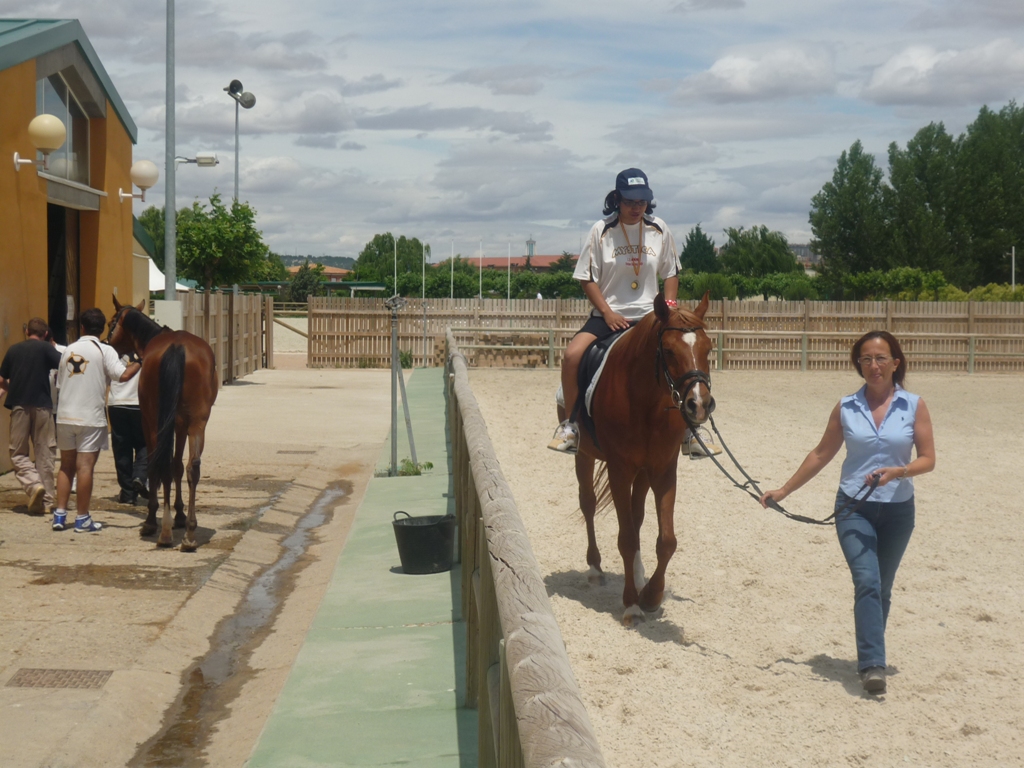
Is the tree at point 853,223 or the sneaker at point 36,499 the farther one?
the tree at point 853,223

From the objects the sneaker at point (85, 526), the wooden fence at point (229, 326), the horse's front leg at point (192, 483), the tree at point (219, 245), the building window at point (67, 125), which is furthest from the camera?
the tree at point (219, 245)

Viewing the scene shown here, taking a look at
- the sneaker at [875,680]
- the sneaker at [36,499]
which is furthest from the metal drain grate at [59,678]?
the sneaker at [36,499]

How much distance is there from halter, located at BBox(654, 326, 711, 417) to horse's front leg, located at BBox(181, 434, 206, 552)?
4208 millimetres

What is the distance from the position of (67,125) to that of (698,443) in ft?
35.6

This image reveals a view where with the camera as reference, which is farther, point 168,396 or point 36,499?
point 36,499

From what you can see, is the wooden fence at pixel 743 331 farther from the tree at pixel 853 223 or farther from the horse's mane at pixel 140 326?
the tree at pixel 853 223

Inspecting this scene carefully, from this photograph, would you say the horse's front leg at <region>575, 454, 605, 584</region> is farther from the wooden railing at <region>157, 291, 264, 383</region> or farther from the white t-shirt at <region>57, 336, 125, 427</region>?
the wooden railing at <region>157, 291, 264, 383</region>

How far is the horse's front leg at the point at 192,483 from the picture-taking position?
8414mm

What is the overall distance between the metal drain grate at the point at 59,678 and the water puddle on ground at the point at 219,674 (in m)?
0.41

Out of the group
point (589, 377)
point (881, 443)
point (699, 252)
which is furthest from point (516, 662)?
point (699, 252)

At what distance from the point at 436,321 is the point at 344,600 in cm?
2361

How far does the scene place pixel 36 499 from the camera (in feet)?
30.9

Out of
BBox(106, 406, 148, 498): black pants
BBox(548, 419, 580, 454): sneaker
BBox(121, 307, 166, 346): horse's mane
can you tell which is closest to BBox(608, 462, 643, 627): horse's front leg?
BBox(548, 419, 580, 454): sneaker

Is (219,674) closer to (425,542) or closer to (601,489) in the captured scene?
(425,542)
